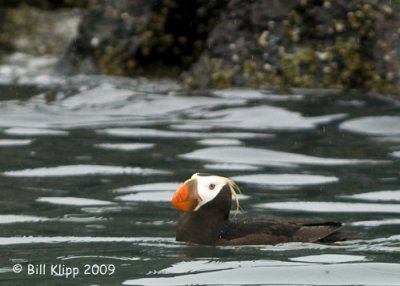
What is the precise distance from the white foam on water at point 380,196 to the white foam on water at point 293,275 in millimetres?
2767

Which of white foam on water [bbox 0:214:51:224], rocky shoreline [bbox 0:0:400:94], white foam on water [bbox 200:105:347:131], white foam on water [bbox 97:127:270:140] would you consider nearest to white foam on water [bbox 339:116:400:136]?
white foam on water [bbox 200:105:347:131]

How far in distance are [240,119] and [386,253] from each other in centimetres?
654

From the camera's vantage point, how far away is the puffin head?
28.1ft

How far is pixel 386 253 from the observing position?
8.22m

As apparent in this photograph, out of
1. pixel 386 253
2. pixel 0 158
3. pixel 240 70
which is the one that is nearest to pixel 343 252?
pixel 386 253

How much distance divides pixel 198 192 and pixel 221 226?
0.29m

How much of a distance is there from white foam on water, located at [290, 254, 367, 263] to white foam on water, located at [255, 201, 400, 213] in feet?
6.38

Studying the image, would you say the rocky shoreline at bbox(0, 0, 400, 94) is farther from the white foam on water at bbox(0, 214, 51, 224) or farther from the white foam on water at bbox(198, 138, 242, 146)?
the white foam on water at bbox(0, 214, 51, 224)

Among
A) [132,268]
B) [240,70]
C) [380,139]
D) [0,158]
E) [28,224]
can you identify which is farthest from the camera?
[240,70]

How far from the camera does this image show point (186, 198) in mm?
8578

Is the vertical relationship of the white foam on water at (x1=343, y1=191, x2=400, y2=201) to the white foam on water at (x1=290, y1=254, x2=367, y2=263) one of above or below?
below

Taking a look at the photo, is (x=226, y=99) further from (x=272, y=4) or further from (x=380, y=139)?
(x=380, y=139)

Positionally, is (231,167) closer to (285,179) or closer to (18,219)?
(285,179)

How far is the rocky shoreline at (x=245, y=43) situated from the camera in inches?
619
